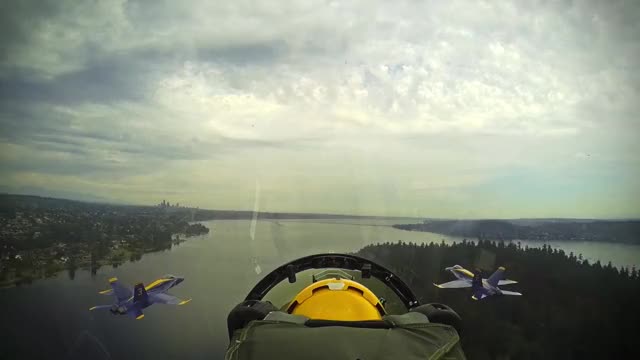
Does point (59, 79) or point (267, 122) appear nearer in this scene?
point (59, 79)

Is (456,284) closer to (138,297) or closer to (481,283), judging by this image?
(481,283)

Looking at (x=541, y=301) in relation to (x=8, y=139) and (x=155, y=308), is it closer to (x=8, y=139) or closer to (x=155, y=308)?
(x=155, y=308)

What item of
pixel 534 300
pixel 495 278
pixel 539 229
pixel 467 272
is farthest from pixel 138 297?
pixel 539 229

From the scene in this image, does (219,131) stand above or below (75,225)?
above

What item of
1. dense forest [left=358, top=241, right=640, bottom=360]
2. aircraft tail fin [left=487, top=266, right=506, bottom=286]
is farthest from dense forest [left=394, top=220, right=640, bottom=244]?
aircraft tail fin [left=487, top=266, right=506, bottom=286]

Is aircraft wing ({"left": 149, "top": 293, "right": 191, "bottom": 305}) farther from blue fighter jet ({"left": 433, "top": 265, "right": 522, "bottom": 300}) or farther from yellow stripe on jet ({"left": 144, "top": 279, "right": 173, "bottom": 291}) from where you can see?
blue fighter jet ({"left": 433, "top": 265, "right": 522, "bottom": 300})

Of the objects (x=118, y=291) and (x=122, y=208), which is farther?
(x=122, y=208)

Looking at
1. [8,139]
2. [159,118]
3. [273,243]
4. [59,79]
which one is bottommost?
[273,243]

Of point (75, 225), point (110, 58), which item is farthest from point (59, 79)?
point (75, 225)
